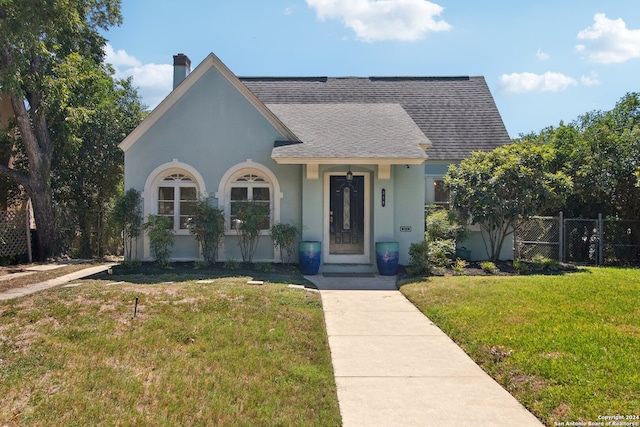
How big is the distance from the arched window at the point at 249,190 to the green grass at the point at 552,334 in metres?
4.75

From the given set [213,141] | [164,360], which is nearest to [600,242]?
[213,141]

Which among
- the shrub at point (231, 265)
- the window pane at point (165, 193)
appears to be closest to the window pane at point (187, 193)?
the window pane at point (165, 193)

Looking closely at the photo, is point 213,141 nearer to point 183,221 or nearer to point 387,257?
point 183,221

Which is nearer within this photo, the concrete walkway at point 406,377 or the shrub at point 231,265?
the concrete walkway at point 406,377

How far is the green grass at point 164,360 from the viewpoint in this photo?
13.0 feet

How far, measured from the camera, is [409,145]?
12.4m

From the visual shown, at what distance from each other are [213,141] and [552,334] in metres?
9.85

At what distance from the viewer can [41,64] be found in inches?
573

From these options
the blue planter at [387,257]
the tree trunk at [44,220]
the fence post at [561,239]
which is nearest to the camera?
the blue planter at [387,257]

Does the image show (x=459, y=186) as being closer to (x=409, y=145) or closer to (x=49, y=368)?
(x=409, y=145)

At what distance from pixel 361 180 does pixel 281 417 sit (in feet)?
31.4

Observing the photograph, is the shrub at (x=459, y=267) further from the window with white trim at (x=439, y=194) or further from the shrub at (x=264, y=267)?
the shrub at (x=264, y=267)

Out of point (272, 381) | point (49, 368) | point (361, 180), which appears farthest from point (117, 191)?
point (272, 381)

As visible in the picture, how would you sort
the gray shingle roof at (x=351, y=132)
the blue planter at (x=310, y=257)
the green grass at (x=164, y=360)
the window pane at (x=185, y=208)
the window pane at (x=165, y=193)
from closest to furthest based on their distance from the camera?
the green grass at (x=164, y=360), the blue planter at (x=310, y=257), the gray shingle roof at (x=351, y=132), the window pane at (x=185, y=208), the window pane at (x=165, y=193)
